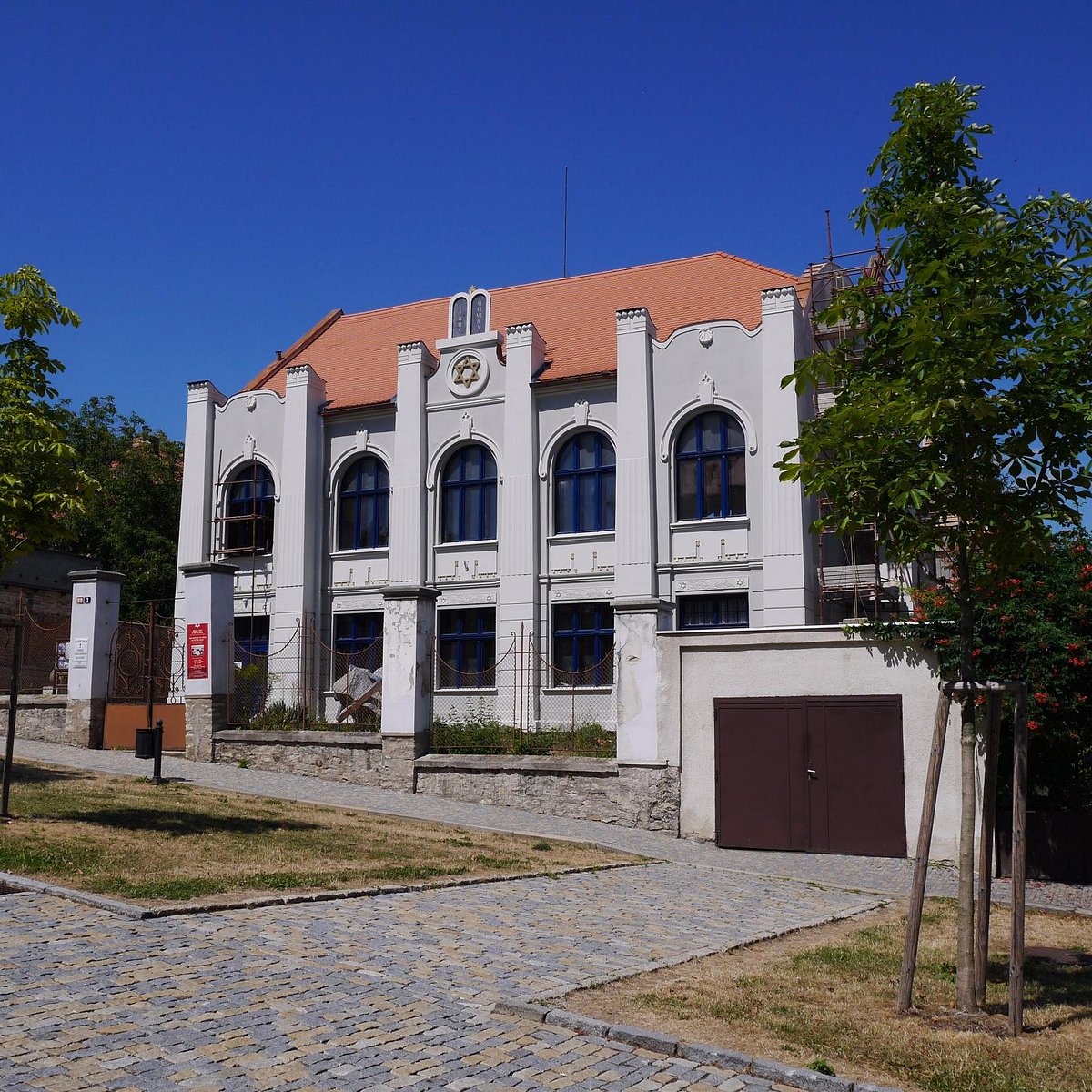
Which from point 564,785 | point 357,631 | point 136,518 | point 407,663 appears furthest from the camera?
point 136,518

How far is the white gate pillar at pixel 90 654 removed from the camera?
22844 millimetres

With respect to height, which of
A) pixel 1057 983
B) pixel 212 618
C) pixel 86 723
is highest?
pixel 212 618

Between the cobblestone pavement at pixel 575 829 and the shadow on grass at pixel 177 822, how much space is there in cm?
254

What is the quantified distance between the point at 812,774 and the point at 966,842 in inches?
349

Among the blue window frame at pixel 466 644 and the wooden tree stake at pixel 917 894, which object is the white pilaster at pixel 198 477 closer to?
the blue window frame at pixel 466 644

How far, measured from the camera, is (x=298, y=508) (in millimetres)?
30859

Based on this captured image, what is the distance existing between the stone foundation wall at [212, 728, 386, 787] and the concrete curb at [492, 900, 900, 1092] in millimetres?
12708

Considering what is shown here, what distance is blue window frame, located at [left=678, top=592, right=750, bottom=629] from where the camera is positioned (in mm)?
26156

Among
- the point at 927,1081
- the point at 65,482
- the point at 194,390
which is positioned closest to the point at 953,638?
the point at 927,1081

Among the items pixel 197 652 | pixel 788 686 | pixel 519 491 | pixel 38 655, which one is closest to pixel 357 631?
pixel 519 491

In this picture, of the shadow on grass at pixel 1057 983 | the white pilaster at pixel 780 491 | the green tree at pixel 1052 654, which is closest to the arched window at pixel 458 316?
the white pilaster at pixel 780 491

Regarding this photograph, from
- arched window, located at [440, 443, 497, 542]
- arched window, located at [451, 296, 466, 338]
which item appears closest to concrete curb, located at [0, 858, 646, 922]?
arched window, located at [440, 443, 497, 542]

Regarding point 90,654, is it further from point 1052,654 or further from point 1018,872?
point 1018,872

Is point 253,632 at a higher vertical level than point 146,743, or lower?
higher
